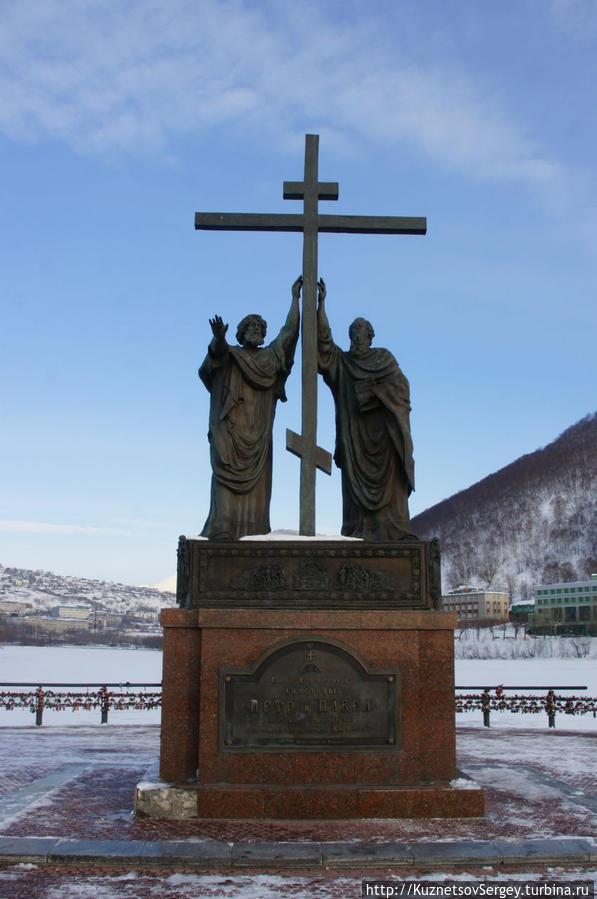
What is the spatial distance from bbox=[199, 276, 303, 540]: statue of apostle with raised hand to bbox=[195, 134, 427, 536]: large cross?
0.30 meters


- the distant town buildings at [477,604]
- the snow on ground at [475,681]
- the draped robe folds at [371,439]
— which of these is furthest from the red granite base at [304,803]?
the distant town buildings at [477,604]

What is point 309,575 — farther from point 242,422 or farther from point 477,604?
point 477,604

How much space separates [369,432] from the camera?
29.5ft

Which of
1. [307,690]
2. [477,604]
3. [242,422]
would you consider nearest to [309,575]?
[307,690]

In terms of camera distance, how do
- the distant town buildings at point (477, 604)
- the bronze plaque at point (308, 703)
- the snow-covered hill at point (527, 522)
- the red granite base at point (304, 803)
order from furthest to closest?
the snow-covered hill at point (527, 522) < the distant town buildings at point (477, 604) < the bronze plaque at point (308, 703) < the red granite base at point (304, 803)

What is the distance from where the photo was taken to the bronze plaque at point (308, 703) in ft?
25.2

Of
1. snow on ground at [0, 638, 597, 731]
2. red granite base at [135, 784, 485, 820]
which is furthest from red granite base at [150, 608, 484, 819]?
snow on ground at [0, 638, 597, 731]

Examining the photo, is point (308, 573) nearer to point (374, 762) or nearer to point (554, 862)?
point (374, 762)

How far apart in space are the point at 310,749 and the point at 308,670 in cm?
69

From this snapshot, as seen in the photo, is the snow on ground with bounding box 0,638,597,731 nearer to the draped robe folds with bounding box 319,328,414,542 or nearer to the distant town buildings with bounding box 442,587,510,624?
the draped robe folds with bounding box 319,328,414,542

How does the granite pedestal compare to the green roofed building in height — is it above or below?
below

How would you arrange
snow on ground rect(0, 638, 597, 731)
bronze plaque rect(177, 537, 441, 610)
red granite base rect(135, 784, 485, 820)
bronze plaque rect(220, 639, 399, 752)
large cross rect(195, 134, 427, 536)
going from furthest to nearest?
snow on ground rect(0, 638, 597, 731), large cross rect(195, 134, 427, 536), bronze plaque rect(177, 537, 441, 610), bronze plaque rect(220, 639, 399, 752), red granite base rect(135, 784, 485, 820)

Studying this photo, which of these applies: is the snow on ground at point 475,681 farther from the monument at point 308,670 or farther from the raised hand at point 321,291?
the raised hand at point 321,291

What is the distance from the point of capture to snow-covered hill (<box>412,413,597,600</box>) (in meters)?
140
